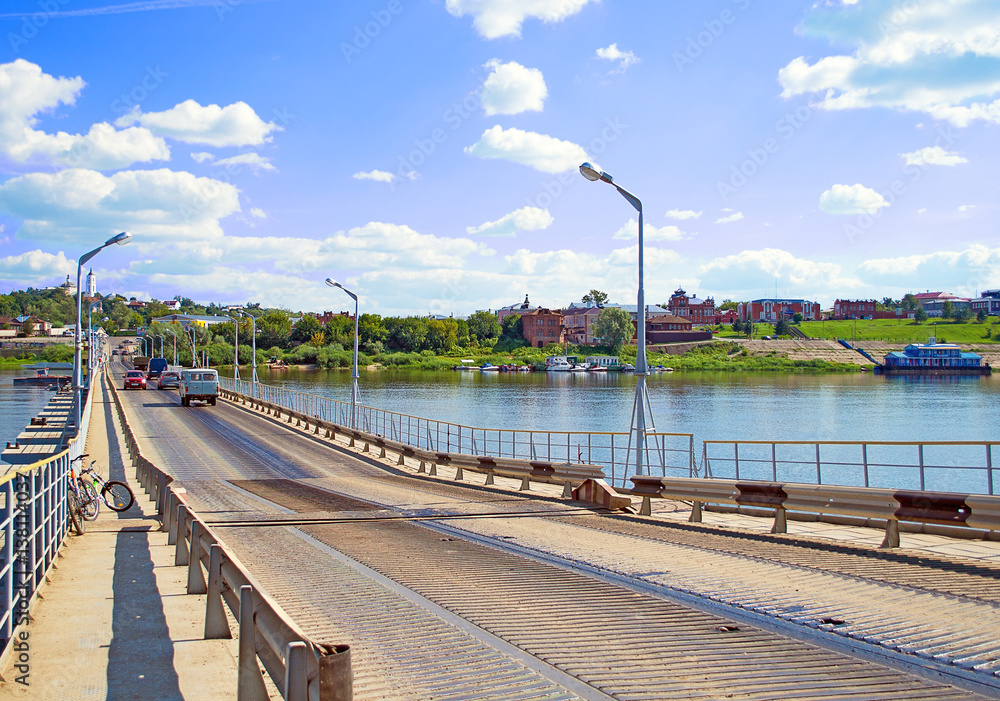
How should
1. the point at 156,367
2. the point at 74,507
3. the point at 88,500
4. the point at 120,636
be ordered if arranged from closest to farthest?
the point at 120,636 < the point at 74,507 < the point at 88,500 < the point at 156,367

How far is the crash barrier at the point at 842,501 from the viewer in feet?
32.0

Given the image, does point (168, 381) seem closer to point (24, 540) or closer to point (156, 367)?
point (156, 367)

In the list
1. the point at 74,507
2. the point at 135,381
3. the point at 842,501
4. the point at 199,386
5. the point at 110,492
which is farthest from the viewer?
the point at 135,381

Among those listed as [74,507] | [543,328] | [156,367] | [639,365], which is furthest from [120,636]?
[543,328]

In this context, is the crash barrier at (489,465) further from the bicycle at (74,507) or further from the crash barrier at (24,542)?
the crash barrier at (24,542)

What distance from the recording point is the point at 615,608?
Result: 7.38 meters

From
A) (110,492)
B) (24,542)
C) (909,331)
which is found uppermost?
(909,331)

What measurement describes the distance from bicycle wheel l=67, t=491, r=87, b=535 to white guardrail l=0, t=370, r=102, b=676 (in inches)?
72.9

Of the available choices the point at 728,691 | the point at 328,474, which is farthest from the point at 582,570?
the point at 328,474

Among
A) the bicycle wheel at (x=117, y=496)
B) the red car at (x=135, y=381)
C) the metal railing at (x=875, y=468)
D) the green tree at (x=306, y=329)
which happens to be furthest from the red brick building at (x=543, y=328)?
the bicycle wheel at (x=117, y=496)

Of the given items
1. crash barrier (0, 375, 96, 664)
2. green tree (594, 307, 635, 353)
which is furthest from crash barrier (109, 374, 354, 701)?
green tree (594, 307, 635, 353)

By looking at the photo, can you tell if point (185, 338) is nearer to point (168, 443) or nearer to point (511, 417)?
point (511, 417)

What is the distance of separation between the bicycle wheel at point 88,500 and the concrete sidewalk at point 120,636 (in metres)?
1.98

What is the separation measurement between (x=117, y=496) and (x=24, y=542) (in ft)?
34.6
